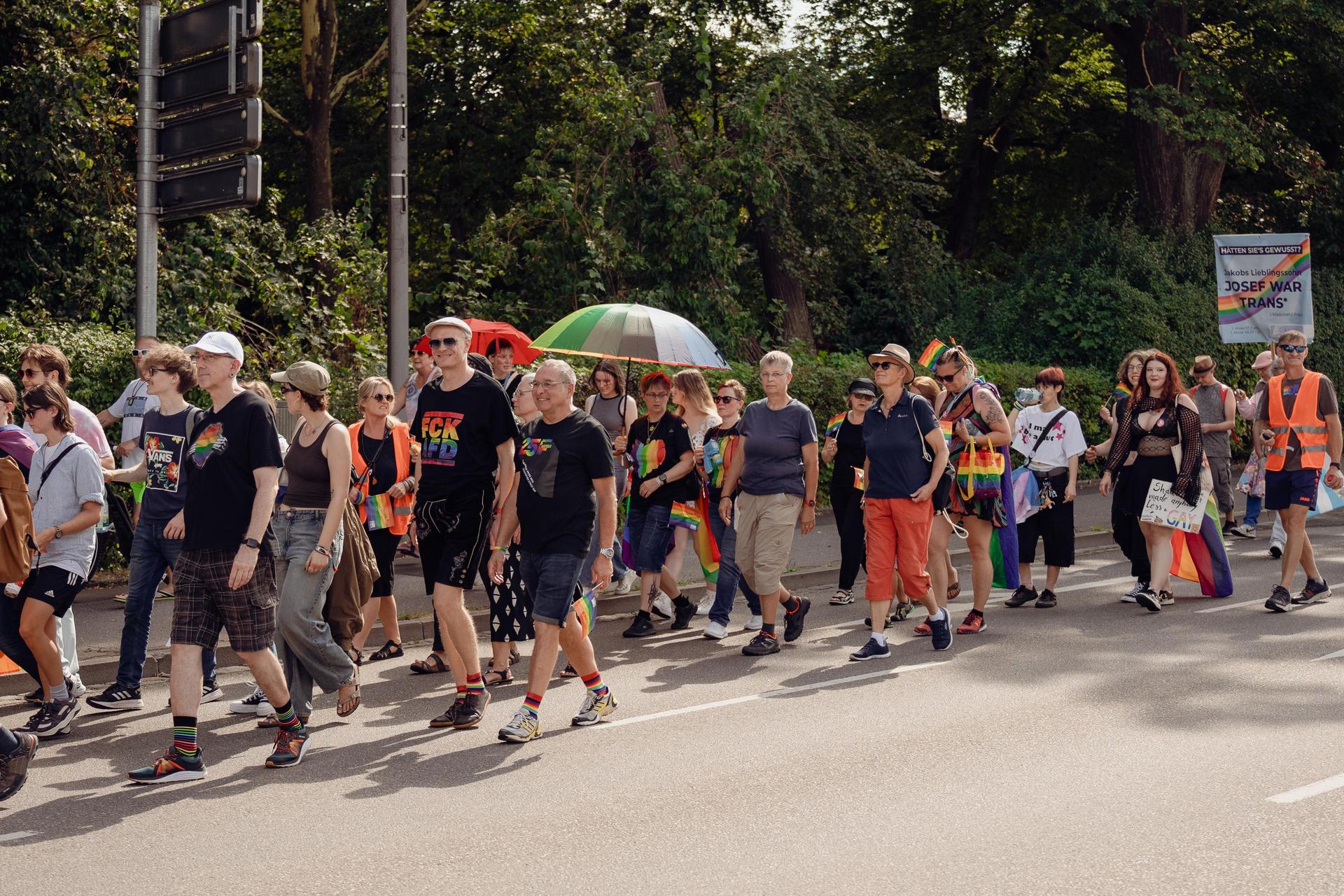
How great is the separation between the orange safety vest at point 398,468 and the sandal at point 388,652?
72 centimetres

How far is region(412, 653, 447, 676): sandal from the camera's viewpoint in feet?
28.3

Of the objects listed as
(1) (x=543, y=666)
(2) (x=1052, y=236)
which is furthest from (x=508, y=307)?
(1) (x=543, y=666)

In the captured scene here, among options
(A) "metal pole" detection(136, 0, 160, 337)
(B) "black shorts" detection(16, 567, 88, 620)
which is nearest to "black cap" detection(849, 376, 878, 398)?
(A) "metal pole" detection(136, 0, 160, 337)

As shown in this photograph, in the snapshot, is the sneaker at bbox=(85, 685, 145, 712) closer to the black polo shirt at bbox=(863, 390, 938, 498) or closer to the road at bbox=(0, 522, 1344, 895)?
the road at bbox=(0, 522, 1344, 895)

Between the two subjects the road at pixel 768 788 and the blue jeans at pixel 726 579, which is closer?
the road at pixel 768 788

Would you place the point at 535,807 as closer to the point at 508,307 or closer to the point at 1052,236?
the point at 508,307

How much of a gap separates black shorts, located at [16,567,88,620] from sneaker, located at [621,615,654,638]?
3763 millimetres

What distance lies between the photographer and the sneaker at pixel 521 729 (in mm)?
6746

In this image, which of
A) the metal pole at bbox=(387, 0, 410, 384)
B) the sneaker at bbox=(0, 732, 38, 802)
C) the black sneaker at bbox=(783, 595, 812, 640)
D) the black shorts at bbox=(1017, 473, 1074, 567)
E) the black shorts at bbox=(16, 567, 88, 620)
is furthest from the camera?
the metal pole at bbox=(387, 0, 410, 384)

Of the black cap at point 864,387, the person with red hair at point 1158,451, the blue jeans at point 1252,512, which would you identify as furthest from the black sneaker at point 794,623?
the blue jeans at point 1252,512

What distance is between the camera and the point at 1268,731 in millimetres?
6793

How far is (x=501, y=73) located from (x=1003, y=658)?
21.5 metres

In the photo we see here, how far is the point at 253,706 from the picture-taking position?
7574mm

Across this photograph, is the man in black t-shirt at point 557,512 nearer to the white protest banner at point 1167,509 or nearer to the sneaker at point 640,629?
the sneaker at point 640,629
